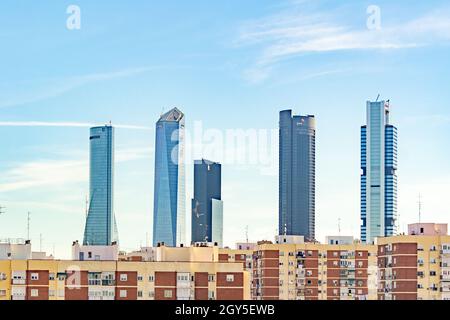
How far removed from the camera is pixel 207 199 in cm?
481

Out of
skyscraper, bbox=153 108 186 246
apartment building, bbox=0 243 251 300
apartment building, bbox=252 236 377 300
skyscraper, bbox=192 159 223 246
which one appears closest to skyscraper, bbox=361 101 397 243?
skyscraper, bbox=192 159 223 246

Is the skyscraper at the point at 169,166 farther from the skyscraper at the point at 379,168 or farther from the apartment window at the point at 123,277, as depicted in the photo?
the apartment window at the point at 123,277

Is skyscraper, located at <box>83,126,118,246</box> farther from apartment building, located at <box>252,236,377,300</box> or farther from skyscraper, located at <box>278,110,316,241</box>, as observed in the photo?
apartment building, located at <box>252,236,377,300</box>

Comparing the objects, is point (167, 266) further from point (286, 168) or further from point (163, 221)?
point (286, 168)

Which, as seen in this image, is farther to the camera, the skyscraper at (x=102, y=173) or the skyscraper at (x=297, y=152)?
the skyscraper at (x=102, y=173)

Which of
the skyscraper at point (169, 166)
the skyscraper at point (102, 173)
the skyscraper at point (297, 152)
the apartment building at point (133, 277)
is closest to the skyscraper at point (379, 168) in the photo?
the skyscraper at point (297, 152)

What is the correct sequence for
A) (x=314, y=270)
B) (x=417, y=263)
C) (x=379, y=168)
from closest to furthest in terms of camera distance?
(x=379, y=168), (x=417, y=263), (x=314, y=270)

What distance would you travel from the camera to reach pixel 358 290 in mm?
18516

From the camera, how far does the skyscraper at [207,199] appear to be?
405 cm

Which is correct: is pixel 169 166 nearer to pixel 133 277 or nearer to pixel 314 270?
pixel 133 277

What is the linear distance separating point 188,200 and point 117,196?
1.32m

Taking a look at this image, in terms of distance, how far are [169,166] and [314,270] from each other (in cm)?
1562

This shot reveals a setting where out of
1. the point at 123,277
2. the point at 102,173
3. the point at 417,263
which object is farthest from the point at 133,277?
the point at 417,263

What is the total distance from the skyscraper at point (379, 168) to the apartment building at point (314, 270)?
14.0 ft
